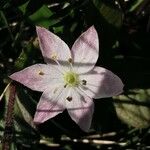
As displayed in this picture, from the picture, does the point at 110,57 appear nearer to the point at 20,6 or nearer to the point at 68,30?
the point at 68,30

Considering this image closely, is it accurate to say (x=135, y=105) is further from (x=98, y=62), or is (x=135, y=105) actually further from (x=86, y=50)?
(x=86, y=50)

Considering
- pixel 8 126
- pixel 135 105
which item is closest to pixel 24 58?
pixel 8 126

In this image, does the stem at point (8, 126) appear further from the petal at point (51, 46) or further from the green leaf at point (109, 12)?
the green leaf at point (109, 12)

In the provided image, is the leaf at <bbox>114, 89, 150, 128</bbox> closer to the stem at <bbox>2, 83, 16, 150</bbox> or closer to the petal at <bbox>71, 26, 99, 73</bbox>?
the petal at <bbox>71, 26, 99, 73</bbox>

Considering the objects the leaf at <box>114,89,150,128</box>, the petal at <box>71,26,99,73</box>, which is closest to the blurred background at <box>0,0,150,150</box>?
the leaf at <box>114,89,150,128</box>

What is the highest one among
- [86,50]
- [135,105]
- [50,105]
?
[86,50]

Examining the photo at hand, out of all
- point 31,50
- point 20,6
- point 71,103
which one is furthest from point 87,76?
point 20,6
